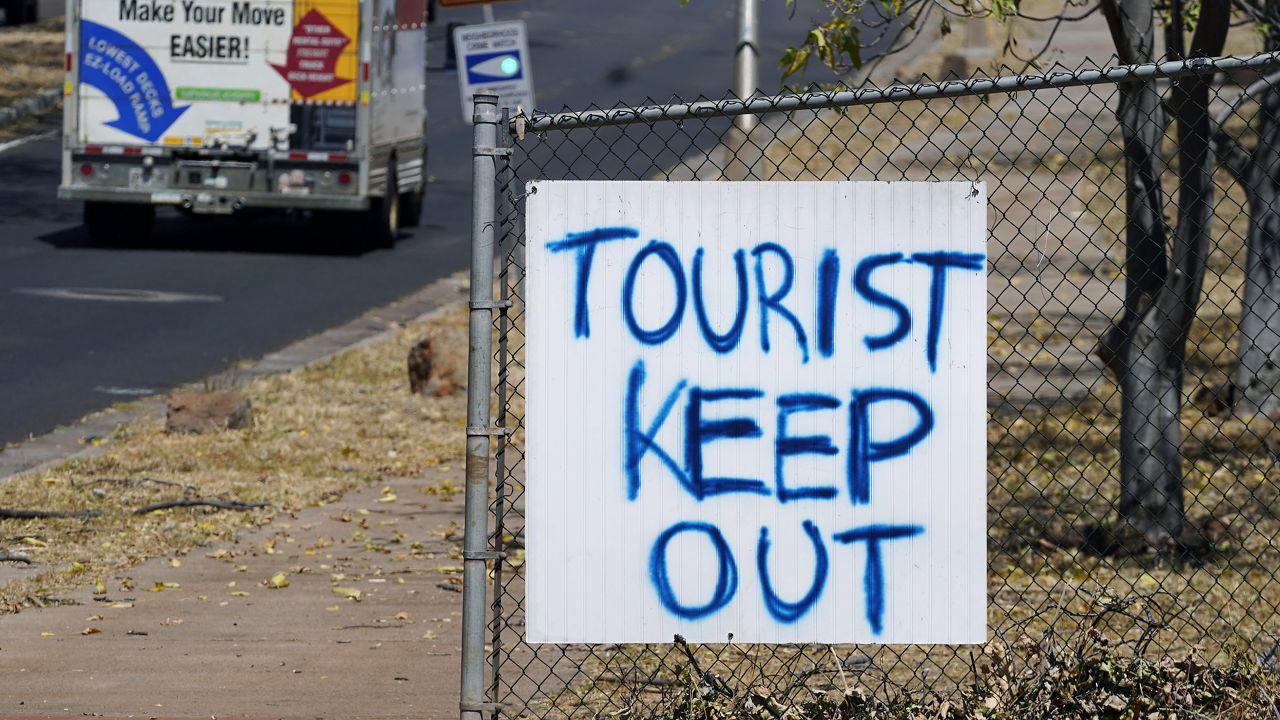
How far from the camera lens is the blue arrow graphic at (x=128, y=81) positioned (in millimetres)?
18859

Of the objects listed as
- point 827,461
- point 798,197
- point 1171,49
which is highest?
point 1171,49

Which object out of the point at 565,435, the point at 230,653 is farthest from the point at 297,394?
the point at 565,435

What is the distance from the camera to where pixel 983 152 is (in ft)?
81.7

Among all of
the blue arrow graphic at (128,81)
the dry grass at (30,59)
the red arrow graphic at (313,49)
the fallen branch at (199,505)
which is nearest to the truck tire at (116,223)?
the blue arrow graphic at (128,81)

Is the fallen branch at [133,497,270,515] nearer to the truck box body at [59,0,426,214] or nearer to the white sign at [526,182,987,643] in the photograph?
the white sign at [526,182,987,643]

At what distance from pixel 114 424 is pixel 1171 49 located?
705cm

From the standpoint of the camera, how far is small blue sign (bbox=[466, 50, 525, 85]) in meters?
14.1

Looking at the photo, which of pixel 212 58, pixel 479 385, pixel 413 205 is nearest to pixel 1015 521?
pixel 479 385

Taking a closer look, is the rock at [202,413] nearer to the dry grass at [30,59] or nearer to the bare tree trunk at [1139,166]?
the bare tree trunk at [1139,166]

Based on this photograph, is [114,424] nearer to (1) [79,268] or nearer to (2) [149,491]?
(2) [149,491]

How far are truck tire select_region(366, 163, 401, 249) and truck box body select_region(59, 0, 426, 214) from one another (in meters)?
0.87

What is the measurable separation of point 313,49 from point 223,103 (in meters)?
1.13

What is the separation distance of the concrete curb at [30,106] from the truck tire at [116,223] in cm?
975

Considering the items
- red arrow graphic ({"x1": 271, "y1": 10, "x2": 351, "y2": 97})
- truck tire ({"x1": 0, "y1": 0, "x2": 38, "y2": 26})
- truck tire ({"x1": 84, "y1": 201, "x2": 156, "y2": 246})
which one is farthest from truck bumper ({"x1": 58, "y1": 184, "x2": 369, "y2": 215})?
Result: truck tire ({"x1": 0, "y1": 0, "x2": 38, "y2": 26})
